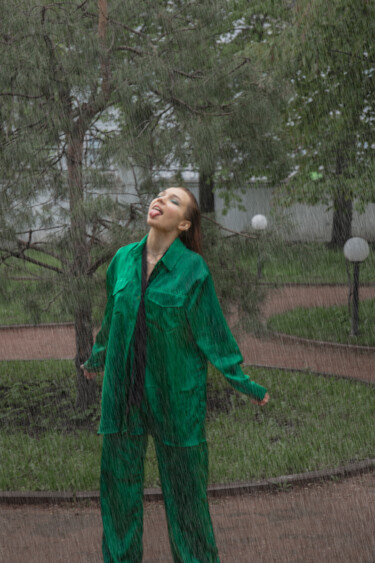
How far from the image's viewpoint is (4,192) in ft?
20.0

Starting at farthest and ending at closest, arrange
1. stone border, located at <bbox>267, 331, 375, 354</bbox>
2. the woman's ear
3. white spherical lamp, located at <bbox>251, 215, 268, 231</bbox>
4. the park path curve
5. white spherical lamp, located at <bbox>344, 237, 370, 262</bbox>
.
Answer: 1. white spherical lamp, located at <bbox>344, 237, 370, 262</bbox>
2. stone border, located at <bbox>267, 331, 375, 354</bbox>
3. the park path curve
4. white spherical lamp, located at <bbox>251, 215, 268, 231</bbox>
5. the woman's ear

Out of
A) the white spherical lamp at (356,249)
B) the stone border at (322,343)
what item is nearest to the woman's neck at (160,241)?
the stone border at (322,343)

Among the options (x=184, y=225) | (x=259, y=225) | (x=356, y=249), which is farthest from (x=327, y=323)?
(x=184, y=225)

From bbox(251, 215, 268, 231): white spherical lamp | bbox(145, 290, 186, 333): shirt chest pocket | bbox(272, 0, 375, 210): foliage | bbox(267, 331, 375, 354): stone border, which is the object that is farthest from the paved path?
bbox(272, 0, 375, 210): foliage

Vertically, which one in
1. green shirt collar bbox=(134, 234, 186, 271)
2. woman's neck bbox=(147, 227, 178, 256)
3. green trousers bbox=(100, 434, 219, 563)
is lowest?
green trousers bbox=(100, 434, 219, 563)

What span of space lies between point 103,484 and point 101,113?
13.8ft

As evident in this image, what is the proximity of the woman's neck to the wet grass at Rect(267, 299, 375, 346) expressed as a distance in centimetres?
846

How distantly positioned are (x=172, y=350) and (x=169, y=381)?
13cm

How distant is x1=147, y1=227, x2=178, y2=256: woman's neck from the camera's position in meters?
3.37

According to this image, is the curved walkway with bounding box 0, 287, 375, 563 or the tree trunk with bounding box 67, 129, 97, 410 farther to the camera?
Result: the tree trunk with bounding box 67, 129, 97, 410

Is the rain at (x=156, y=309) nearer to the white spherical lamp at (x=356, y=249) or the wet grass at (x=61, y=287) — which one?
the wet grass at (x=61, y=287)

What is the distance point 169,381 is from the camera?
10.5ft

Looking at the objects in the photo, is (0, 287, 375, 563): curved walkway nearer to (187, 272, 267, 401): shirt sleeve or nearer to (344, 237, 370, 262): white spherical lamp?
(187, 272, 267, 401): shirt sleeve

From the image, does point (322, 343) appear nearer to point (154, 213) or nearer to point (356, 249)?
point (356, 249)
